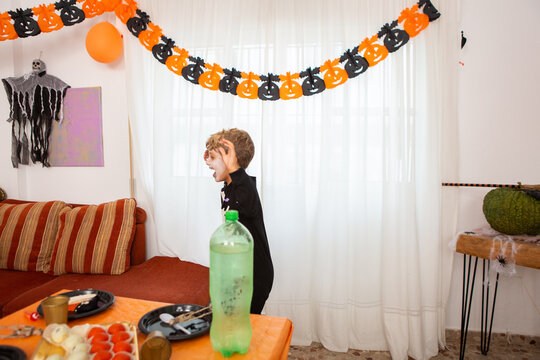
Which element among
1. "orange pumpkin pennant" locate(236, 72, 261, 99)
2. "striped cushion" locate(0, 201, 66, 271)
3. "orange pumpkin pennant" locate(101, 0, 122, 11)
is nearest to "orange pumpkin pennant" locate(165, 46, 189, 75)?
"orange pumpkin pennant" locate(236, 72, 261, 99)

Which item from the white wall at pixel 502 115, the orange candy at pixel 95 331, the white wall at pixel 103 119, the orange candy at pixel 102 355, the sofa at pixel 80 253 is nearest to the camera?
the orange candy at pixel 102 355

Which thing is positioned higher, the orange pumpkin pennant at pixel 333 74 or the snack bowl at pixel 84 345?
the orange pumpkin pennant at pixel 333 74

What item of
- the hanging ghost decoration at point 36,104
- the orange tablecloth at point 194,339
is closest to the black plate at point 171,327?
the orange tablecloth at point 194,339

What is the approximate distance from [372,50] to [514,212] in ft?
3.96

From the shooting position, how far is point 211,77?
6.96 feet

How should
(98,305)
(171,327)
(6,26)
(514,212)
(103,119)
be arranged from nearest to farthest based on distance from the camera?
(171,327), (98,305), (514,212), (6,26), (103,119)

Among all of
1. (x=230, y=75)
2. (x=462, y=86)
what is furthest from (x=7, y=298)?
(x=462, y=86)

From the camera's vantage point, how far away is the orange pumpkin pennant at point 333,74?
6.58 feet

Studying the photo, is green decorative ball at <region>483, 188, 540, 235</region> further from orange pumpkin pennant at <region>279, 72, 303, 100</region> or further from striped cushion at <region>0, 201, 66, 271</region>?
striped cushion at <region>0, 201, 66, 271</region>

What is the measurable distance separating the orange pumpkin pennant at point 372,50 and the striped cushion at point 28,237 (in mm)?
2404

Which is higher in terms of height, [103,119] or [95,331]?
[103,119]

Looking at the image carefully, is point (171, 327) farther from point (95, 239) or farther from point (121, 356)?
point (95, 239)

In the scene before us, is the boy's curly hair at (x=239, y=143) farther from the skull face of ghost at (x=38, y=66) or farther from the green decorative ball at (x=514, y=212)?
the skull face of ghost at (x=38, y=66)

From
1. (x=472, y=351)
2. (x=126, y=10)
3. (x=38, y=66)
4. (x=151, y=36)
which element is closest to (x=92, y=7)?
(x=126, y=10)
